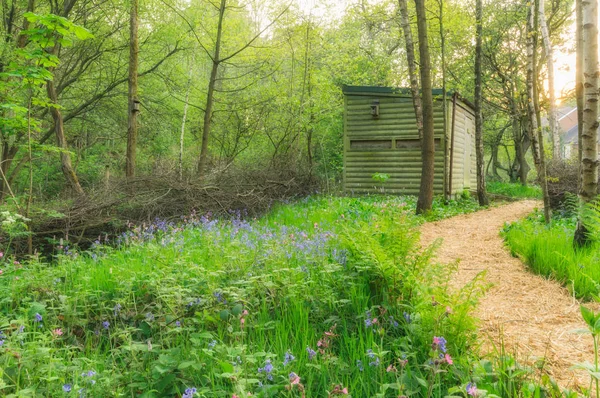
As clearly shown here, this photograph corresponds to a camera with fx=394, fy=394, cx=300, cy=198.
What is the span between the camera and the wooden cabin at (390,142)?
16359 millimetres

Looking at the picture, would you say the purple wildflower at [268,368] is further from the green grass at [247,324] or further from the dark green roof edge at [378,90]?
the dark green roof edge at [378,90]

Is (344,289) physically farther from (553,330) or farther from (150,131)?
(150,131)

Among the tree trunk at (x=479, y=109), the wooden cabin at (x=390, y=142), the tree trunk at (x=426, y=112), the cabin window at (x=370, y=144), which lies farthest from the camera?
the cabin window at (x=370, y=144)

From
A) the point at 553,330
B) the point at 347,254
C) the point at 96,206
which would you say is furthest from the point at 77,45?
the point at 553,330

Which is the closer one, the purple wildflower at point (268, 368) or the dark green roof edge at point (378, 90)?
the purple wildflower at point (268, 368)

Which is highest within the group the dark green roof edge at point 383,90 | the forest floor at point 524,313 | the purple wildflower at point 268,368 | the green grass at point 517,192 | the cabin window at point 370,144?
the dark green roof edge at point 383,90

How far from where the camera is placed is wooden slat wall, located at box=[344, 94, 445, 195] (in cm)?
1653

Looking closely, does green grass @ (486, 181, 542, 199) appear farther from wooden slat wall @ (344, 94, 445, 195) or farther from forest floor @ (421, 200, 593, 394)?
forest floor @ (421, 200, 593, 394)

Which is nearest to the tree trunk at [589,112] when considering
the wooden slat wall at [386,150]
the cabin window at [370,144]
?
the wooden slat wall at [386,150]

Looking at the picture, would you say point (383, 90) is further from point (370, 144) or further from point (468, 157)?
point (468, 157)

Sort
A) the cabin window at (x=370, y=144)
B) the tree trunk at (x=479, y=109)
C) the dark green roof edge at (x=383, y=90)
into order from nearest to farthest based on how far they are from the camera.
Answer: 1. the tree trunk at (x=479, y=109)
2. the dark green roof edge at (x=383, y=90)
3. the cabin window at (x=370, y=144)

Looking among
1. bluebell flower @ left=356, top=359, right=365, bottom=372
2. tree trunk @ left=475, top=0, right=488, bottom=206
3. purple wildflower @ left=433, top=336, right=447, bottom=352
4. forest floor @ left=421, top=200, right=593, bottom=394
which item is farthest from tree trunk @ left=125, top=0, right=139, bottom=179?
tree trunk @ left=475, top=0, right=488, bottom=206

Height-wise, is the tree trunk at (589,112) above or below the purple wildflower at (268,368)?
above

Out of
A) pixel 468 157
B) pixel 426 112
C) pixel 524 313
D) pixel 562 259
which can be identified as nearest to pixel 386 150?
pixel 468 157
